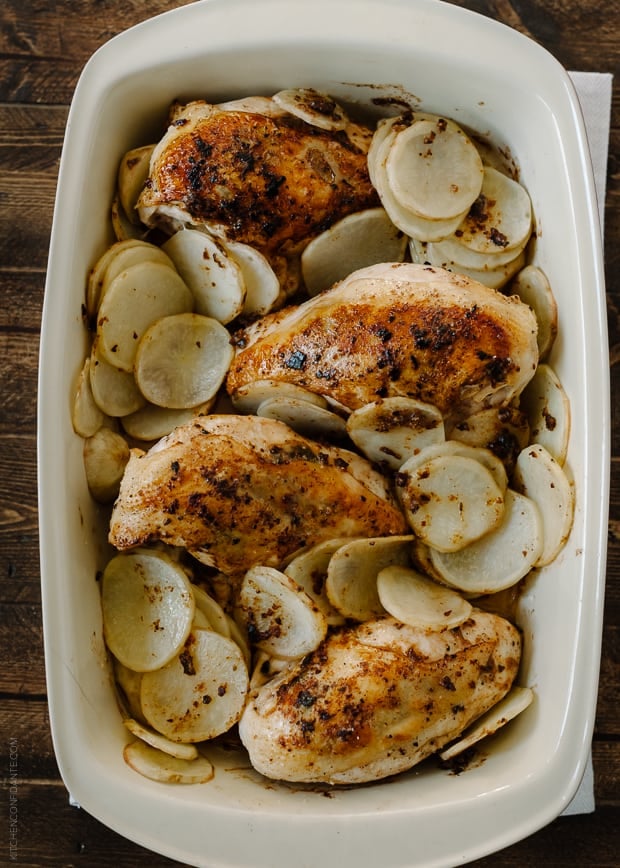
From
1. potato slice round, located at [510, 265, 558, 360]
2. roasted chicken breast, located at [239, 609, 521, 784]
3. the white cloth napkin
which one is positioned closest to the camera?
roasted chicken breast, located at [239, 609, 521, 784]

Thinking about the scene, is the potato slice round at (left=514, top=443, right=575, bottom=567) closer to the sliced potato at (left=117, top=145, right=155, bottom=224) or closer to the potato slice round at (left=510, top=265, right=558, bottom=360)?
the potato slice round at (left=510, top=265, right=558, bottom=360)

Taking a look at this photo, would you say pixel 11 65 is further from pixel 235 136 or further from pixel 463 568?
pixel 463 568

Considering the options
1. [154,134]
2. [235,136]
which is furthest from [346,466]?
[154,134]

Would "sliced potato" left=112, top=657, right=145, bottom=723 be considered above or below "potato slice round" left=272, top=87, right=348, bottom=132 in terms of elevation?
below

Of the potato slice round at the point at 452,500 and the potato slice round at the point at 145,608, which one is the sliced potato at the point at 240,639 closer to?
the potato slice round at the point at 145,608

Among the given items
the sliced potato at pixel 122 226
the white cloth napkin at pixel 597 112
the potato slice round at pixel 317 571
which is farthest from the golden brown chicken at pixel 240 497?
the white cloth napkin at pixel 597 112

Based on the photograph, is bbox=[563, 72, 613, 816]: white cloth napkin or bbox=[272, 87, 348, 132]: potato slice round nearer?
bbox=[272, 87, 348, 132]: potato slice round

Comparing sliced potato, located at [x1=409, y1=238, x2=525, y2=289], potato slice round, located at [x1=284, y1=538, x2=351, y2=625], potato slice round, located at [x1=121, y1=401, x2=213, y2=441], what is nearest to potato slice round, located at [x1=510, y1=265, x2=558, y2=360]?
sliced potato, located at [x1=409, y1=238, x2=525, y2=289]
